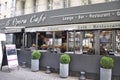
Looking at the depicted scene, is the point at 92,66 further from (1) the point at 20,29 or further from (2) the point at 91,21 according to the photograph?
(1) the point at 20,29

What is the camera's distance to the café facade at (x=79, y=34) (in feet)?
42.5

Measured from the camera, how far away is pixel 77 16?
16.2 metres

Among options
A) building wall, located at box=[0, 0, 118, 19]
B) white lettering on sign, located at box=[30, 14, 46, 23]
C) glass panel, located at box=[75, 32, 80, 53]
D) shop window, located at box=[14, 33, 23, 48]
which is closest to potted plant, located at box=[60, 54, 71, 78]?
glass panel, located at box=[75, 32, 80, 53]

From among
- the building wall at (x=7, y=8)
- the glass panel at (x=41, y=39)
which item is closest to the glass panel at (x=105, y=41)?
the glass panel at (x=41, y=39)

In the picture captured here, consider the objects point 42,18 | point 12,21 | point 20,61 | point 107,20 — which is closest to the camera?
point 107,20

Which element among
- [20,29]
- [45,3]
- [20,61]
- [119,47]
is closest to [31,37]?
[20,29]

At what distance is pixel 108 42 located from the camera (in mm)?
15234

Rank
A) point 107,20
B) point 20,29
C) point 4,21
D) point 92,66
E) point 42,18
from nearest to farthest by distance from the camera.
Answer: point 92,66 → point 107,20 → point 42,18 → point 20,29 → point 4,21

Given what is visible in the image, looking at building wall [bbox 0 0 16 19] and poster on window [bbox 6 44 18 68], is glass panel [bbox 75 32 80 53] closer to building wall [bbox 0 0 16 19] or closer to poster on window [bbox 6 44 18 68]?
poster on window [bbox 6 44 18 68]

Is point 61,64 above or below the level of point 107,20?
below

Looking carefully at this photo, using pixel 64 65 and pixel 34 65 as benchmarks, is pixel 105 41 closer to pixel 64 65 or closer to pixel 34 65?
pixel 64 65

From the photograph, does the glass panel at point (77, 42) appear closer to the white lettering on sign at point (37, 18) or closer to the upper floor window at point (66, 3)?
the white lettering on sign at point (37, 18)

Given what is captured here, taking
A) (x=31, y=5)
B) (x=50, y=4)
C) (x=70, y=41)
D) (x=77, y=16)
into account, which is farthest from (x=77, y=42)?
(x=31, y=5)

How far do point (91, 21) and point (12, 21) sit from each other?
32.1ft
